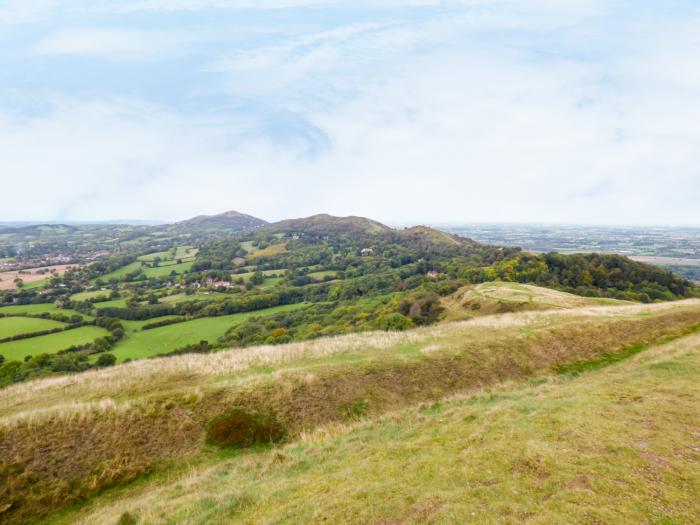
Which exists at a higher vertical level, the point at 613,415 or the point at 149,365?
the point at 613,415

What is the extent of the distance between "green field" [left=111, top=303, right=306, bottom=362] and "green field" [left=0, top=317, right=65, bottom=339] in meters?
20.2

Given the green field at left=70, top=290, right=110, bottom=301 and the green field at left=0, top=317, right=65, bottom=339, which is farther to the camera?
the green field at left=70, top=290, right=110, bottom=301

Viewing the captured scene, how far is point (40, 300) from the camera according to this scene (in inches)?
4124

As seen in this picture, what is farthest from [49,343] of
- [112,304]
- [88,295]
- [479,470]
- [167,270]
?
[167,270]

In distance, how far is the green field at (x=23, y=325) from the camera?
7057 centimetres

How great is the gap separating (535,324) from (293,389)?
2129 cm

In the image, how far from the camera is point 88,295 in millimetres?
112750

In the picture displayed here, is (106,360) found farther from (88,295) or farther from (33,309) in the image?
(88,295)

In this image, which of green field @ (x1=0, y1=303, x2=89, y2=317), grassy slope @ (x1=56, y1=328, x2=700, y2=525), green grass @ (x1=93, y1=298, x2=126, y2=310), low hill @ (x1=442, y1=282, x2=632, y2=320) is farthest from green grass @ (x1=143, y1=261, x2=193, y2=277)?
grassy slope @ (x1=56, y1=328, x2=700, y2=525)

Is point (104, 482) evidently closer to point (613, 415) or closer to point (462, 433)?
point (462, 433)

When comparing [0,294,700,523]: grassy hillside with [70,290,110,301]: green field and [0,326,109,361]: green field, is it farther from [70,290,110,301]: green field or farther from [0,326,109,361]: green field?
[70,290,110,301]: green field

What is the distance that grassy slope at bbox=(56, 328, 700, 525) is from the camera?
746 centimetres

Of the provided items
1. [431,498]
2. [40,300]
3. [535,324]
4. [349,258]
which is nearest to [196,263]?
[40,300]

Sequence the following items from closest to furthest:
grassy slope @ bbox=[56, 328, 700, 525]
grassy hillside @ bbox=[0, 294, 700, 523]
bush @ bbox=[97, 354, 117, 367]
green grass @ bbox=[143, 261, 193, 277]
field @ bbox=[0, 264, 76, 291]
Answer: grassy slope @ bbox=[56, 328, 700, 525], grassy hillside @ bbox=[0, 294, 700, 523], bush @ bbox=[97, 354, 117, 367], field @ bbox=[0, 264, 76, 291], green grass @ bbox=[143, 261, 193, 277]
